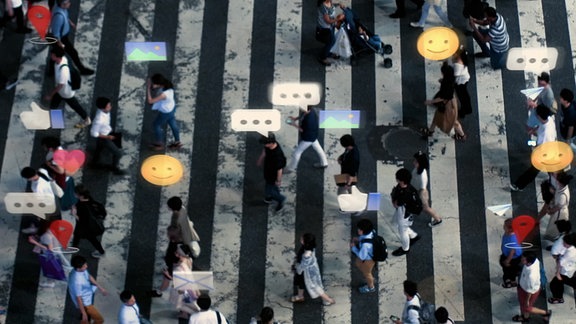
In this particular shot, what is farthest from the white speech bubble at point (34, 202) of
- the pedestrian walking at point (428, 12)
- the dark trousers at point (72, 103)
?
the pedestrian walking at point (428, 12)

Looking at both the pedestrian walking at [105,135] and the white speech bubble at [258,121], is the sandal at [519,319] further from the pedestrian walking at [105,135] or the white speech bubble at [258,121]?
the pedestrian walking at [105,135]

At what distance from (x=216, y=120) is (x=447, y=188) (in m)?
4.01

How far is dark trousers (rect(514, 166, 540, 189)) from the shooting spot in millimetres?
19094

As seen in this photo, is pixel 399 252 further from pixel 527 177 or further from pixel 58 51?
pixel 58 51

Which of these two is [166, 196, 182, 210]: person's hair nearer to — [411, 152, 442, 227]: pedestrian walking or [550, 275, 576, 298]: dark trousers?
[411, 152, 442, 227]: pedestrian walking

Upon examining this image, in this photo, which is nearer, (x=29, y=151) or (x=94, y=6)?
(x=29, y=151)

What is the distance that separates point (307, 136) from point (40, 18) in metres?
5.18

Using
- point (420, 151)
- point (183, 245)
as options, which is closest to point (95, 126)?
point (183, 245)

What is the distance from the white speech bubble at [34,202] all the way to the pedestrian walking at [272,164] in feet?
10.7

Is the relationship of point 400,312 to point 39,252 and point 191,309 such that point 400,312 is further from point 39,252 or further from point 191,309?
point 39,252

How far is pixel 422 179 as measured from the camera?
18.4 meters

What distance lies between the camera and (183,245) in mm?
17344

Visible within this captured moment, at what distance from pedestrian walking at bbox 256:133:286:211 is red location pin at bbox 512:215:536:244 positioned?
3.60 metres

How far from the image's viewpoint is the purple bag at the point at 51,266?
58.5 feet
